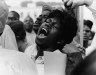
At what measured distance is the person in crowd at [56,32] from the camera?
62.2 inches

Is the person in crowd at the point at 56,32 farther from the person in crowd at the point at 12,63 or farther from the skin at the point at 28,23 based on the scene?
the skin at the point at 28,23

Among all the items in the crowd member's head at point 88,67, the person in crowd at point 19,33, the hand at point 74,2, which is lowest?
the person in crowd at point 19,33

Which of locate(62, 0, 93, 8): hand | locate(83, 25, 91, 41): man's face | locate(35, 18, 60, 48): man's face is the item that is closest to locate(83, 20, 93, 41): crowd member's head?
locate(83, 25, 91, 41): man's face

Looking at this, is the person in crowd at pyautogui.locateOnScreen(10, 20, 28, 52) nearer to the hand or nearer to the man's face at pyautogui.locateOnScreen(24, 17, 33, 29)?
the man's face at pyautogui.locateOnScreen(24, 17, 33, 29)

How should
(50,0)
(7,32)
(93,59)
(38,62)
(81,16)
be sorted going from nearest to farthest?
1. (93,59)
2. (81,16)
3. (38,62)
4. (7,32)
5. (50,0)

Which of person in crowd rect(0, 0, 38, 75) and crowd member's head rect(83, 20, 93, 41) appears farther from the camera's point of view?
crowd member's head rect(83, 20, 93, 41)

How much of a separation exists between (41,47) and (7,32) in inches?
17.3

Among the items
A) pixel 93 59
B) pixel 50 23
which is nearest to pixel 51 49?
pixel 50 23

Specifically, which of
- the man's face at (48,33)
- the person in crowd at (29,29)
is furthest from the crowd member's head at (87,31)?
the person in crowd at (29,29)

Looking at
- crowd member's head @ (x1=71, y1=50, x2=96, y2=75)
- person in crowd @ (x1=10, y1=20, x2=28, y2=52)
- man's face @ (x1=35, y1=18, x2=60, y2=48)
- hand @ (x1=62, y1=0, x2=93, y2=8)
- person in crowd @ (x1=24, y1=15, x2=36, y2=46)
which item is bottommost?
person in crowd @ (x1=24, y1=15, x2=36, y2=46)

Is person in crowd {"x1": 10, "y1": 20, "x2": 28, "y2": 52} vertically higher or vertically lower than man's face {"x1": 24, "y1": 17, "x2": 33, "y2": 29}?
higher

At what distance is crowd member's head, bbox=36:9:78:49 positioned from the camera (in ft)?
5.19

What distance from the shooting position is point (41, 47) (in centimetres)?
162

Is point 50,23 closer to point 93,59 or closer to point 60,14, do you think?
point 60,14
